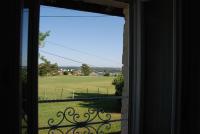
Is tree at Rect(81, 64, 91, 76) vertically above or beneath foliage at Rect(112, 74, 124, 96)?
above

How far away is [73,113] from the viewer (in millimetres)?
3639

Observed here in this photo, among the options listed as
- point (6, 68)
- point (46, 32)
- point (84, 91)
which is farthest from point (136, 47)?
point (46, 32)

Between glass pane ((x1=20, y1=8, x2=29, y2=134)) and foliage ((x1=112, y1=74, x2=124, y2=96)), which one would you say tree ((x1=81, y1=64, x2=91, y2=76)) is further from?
glass pane ((x1=20, y1=8, x2=29, y2=134))
